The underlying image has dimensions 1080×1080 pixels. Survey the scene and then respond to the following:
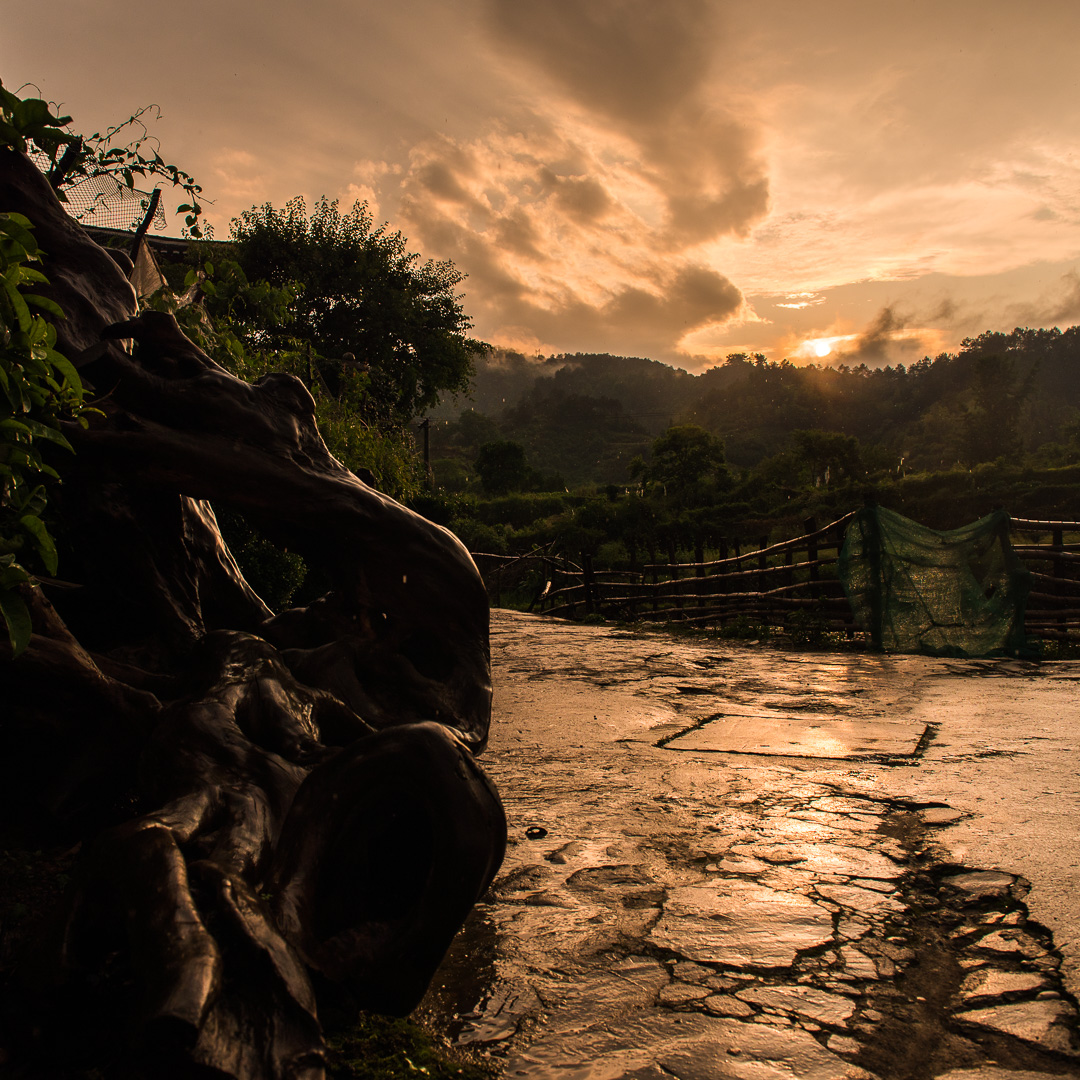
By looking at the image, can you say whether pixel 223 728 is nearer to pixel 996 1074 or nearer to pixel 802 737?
pixel 996 1074

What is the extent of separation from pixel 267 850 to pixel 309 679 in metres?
0.68

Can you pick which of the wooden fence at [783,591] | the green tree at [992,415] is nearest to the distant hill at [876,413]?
the green tree at [992,415]

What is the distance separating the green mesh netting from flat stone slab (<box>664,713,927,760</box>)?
3277mm

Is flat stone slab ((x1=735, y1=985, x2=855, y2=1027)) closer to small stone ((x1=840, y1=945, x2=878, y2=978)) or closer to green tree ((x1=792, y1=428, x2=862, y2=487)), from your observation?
small stone ((x1=840, y1=945, x2=878, y2=978))

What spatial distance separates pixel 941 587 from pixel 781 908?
18.7 ft

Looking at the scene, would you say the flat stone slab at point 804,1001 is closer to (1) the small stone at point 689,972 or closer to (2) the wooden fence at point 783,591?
(1) the small stone at point 689,972

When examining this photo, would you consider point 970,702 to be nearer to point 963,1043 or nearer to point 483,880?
point 963,1043

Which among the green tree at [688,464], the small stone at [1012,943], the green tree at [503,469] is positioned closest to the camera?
the small stone at [1012,943]

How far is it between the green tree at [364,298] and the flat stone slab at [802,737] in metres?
17.9

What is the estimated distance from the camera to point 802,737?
3.34 meters

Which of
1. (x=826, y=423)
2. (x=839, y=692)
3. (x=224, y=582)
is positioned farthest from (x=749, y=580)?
(x=826, y=423)

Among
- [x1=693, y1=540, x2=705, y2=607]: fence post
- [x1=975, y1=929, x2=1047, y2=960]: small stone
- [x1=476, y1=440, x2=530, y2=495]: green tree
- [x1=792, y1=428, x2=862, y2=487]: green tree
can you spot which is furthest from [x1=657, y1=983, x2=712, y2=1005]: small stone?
[x1=476, y1=440, x2=530, y2=495]: green tree

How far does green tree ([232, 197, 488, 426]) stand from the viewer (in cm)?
2097

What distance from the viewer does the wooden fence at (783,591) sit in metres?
7.30
